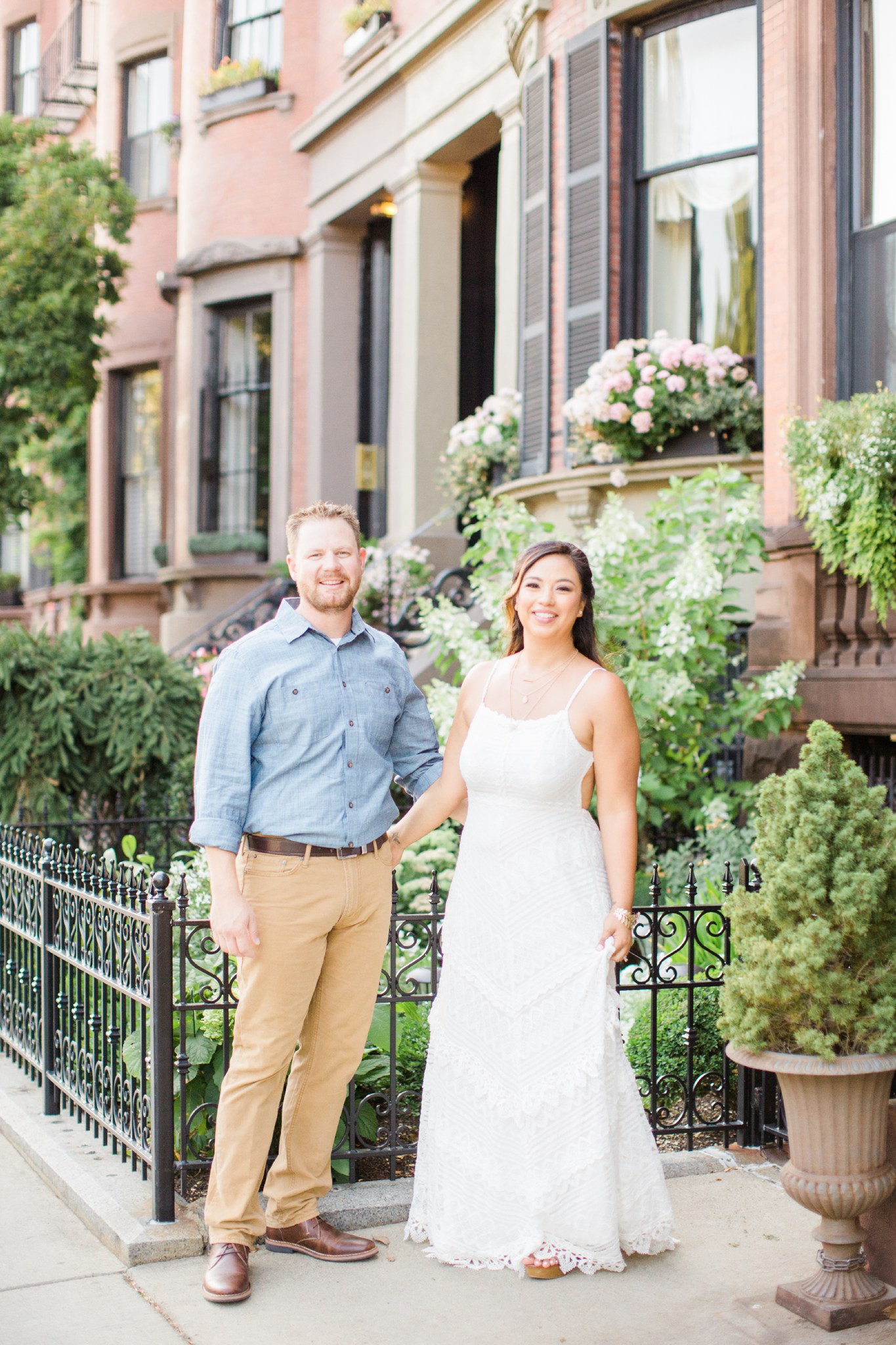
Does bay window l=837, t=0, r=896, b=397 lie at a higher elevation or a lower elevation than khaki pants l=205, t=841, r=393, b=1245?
higher

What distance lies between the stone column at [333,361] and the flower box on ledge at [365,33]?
1.77 m

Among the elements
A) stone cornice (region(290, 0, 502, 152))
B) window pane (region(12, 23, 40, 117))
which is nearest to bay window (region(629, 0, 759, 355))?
stone cornice (region(290, 0, 502, 152))

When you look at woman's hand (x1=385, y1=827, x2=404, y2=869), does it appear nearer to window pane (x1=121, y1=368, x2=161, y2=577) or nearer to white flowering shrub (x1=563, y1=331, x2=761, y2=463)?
white flowering shrub (x1=563, y1=331, x2=761, y2=463)

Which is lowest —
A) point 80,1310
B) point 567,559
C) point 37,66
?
point 80,1310

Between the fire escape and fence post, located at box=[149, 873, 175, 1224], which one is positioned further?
the fire escape

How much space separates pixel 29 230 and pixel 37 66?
27.9 ft

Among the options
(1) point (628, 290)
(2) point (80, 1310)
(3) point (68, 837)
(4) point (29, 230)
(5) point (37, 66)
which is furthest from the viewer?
(5) point (37, 66)

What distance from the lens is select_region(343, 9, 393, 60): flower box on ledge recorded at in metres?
13.7

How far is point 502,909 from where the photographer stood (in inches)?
156

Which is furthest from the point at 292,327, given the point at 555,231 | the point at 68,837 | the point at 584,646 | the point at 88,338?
the point at 584,646

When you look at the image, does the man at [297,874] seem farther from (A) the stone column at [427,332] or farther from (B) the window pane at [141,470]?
(B) the window pane at [141,470]

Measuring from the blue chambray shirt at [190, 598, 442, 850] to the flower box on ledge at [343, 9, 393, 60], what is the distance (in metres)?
11.4

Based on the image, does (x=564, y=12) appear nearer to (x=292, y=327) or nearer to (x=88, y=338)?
(x=292, y=327)

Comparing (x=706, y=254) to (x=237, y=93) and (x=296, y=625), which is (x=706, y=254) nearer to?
(x=296, y=625)
